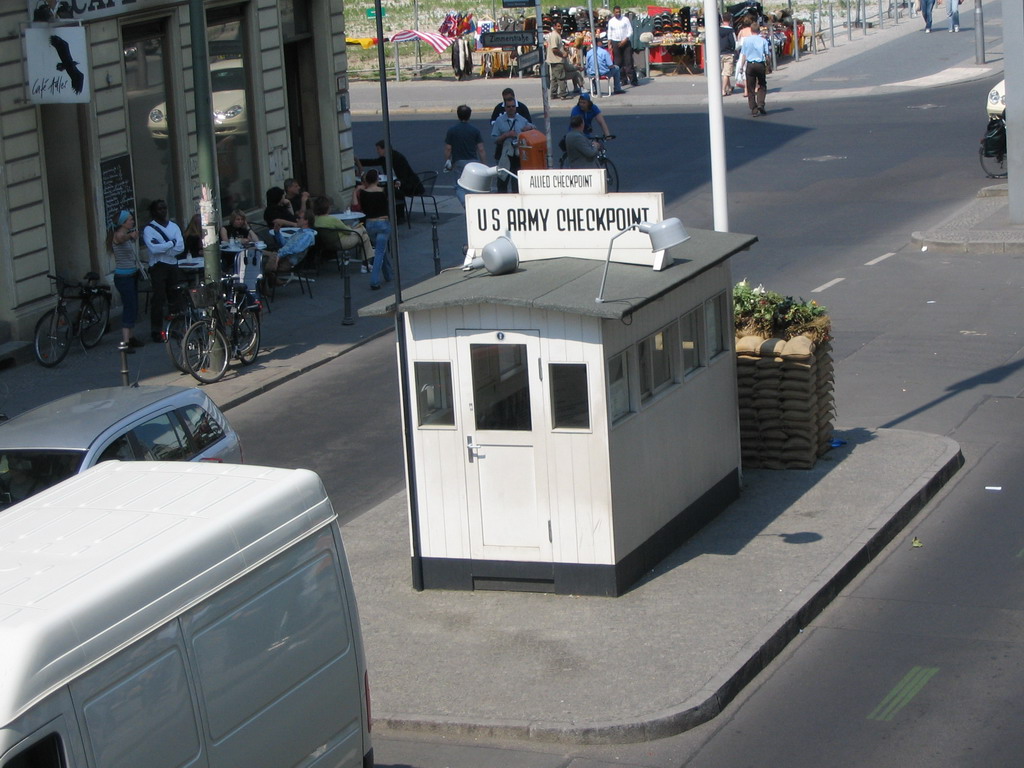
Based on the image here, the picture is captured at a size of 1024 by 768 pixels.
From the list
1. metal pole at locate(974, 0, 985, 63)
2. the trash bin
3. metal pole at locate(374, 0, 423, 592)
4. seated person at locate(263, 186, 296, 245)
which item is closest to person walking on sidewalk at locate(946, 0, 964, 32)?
metal pole at locate(974, 0, 985, 63)

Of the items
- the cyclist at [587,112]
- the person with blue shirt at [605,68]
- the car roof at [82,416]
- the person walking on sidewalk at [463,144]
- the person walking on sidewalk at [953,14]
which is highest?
the person walking on sidewalk at [953,14]

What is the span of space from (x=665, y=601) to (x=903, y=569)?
6.56 ft

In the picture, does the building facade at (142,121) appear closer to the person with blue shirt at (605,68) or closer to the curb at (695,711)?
the curb at (695,711)

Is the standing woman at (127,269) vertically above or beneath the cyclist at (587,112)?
beneath

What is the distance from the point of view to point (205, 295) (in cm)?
1747

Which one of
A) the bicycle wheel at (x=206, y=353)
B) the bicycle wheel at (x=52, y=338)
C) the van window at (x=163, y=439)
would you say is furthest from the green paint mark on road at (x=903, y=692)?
the bicycle wheel at (x=52, y=338)

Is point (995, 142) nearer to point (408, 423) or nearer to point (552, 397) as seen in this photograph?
Answer: point (552, 397)

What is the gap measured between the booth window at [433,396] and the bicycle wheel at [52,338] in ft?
30.8

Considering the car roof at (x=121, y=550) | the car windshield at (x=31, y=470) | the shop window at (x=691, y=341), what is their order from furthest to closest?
the shop window at (x=691, y=341)
the car windshield at (x=31, y=470)
the car roof at (x=121, y=550)

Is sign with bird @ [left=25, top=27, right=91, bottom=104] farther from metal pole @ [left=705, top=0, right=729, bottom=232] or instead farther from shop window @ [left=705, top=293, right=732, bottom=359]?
shop window @ [left=705, top=293, right=732, bottom=359]

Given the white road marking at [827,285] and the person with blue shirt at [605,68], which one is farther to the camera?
the person with blue shirt at [605,68]

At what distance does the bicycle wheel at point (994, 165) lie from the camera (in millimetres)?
26516

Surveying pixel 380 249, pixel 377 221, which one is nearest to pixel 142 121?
pixel 377 221

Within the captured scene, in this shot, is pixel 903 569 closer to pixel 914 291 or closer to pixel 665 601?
pixel 665 601
